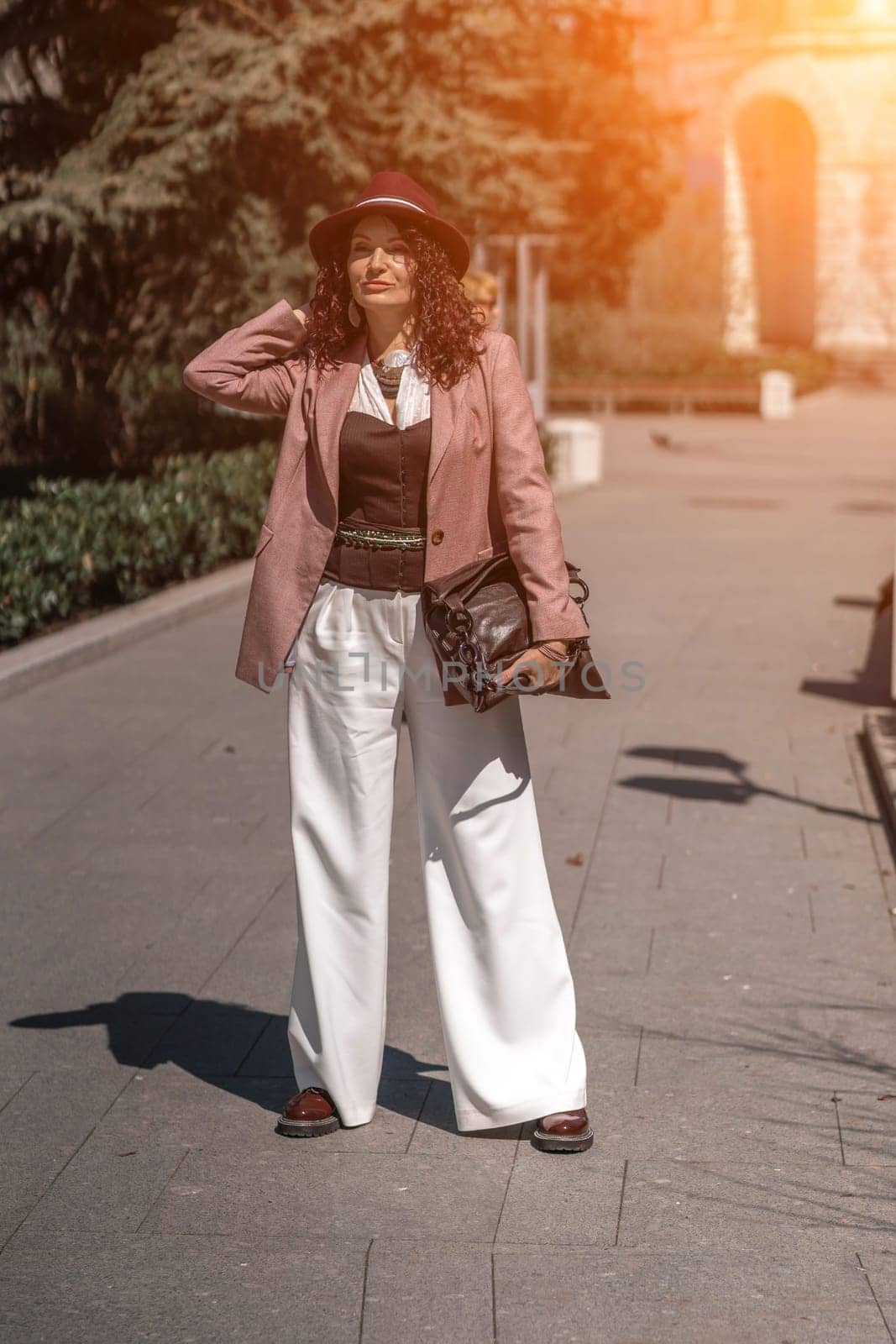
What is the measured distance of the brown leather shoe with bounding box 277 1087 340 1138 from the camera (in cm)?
429

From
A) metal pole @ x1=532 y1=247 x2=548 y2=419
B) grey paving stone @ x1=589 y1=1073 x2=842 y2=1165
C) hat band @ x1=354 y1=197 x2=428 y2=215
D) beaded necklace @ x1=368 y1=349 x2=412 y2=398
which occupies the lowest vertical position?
metal pole @ x1=532 y1=247 x2=548 y2=419

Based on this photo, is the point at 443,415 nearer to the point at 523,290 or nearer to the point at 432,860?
the point at 432,860

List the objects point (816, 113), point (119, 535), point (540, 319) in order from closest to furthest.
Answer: point (119, 535), point (540, 319), point (816, 113)

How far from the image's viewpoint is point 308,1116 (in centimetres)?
430

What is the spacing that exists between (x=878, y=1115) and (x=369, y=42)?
12.5 m

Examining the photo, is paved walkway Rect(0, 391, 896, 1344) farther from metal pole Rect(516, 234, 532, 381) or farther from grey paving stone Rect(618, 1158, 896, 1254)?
metal pole Rect(516, 234, 532, 381)

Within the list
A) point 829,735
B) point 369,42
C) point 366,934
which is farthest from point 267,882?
point 369,42

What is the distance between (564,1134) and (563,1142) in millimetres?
18

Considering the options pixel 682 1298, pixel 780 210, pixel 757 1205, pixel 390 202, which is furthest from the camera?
pixel 780 210

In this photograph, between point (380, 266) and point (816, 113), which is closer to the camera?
point (380, 266)

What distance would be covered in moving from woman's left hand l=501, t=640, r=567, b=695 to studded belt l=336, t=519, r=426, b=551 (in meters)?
0.34

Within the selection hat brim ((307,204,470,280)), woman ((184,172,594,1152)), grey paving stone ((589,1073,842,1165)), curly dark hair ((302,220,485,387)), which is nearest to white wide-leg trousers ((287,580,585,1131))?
woman ((184,172,594,1152))

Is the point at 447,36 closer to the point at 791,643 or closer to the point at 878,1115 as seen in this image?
the point at 791,643

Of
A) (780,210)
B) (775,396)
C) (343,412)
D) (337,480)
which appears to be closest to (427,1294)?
(337,480)
